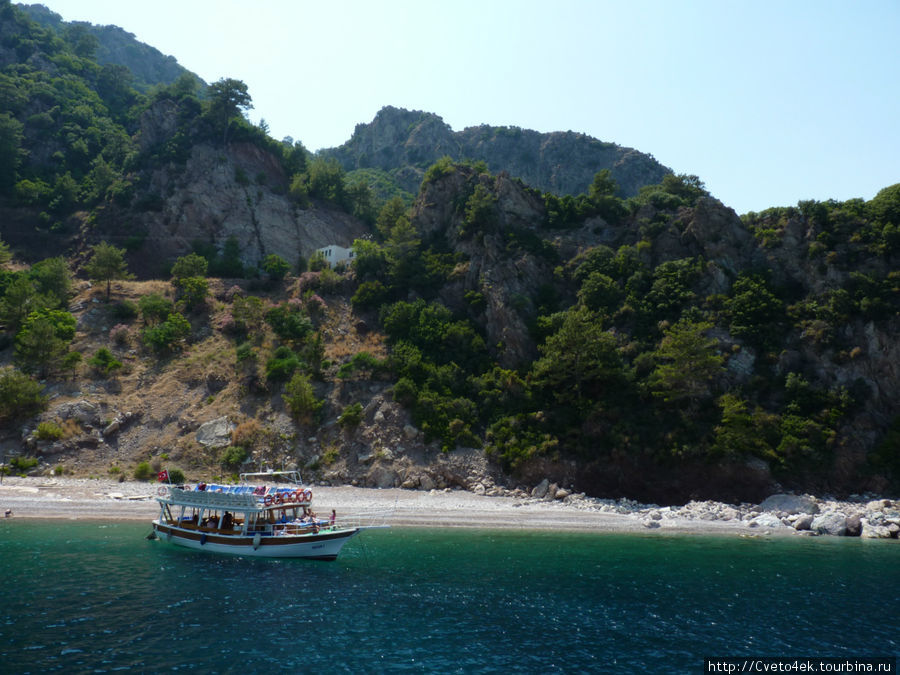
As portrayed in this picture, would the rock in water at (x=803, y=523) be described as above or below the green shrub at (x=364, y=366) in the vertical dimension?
below

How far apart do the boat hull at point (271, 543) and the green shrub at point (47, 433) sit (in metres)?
25.0

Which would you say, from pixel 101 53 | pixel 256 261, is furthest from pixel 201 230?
pixel 101 53

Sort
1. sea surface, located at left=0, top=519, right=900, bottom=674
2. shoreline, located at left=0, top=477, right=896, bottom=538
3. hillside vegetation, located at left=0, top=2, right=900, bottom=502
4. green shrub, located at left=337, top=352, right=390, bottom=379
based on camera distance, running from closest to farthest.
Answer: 1. sea surface, located at left=0, top=519, right=900, bottom=674
2. shoreline, located at left=0, top=477, right=896, bottom=538
3. hillside vegetation, located at left=0, top=2, right=900, bottom=502
4. green shrub, located at left=337, top=352, right=390, bottom=379

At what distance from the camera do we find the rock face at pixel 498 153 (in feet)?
465

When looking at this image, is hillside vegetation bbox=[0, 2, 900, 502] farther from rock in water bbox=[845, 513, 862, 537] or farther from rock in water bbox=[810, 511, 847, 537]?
rock in water bbox=[845, 513, 862, 537]

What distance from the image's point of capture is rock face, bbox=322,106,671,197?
142 meters

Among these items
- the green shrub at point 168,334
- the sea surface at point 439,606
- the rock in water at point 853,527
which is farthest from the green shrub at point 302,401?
the rock in water at point 853,527

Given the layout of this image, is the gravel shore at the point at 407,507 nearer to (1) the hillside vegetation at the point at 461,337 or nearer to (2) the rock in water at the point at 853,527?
(1) the hillside vegetation at the point at 461,337

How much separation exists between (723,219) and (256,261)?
2639 inches

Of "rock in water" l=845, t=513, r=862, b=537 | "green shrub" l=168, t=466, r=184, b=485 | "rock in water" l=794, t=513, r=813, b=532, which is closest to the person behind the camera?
"rock in water" l=845, t=513, r=862, b=537

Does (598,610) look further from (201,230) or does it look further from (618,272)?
(201,230)

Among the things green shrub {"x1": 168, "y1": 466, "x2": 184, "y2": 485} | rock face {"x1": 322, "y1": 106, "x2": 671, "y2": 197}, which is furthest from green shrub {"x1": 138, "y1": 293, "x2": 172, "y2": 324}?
rock face {"x1": 322, "y1": 106, "x2": 671, "y2": 197}

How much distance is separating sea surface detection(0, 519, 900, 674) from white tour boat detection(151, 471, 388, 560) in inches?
33.0

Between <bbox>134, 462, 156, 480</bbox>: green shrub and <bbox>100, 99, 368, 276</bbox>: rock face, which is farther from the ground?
<bbox>100, 99, 368, 276</bbox>: rock face
